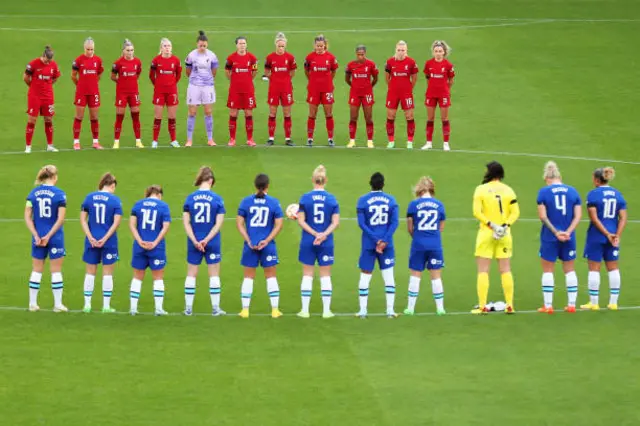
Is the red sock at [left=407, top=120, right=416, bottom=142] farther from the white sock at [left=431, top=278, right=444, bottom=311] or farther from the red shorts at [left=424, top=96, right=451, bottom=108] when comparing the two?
the white sock at [left=431, top=278, right=444, bottom=311]

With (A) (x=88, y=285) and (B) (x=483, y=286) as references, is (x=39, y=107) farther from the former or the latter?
(B) (x=483, y=286)

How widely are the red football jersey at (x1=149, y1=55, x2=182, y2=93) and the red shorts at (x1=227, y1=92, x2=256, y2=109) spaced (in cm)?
131

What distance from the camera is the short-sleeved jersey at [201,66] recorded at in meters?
34.9

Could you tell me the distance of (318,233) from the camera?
945 inches

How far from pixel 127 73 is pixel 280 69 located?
3.45 metres

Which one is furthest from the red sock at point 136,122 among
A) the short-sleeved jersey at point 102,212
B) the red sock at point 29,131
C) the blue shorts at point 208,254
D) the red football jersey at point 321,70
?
the blue shorts at point 208,254

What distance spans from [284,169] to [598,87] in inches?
465

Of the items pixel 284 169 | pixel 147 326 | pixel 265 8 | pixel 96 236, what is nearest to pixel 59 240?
pixel 96 236

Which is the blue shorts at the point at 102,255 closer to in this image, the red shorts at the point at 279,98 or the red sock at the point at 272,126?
the red shorts at the point at 279,98

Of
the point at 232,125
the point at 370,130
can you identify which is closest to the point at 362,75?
the point at 370,130

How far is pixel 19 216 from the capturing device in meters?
30.4

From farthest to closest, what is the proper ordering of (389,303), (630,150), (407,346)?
(630,150) < (389,303) < (407,346)

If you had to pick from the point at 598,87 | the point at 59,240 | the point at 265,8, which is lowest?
the point at 59,240

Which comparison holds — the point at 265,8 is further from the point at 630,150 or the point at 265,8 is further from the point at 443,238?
the point at 443,238
